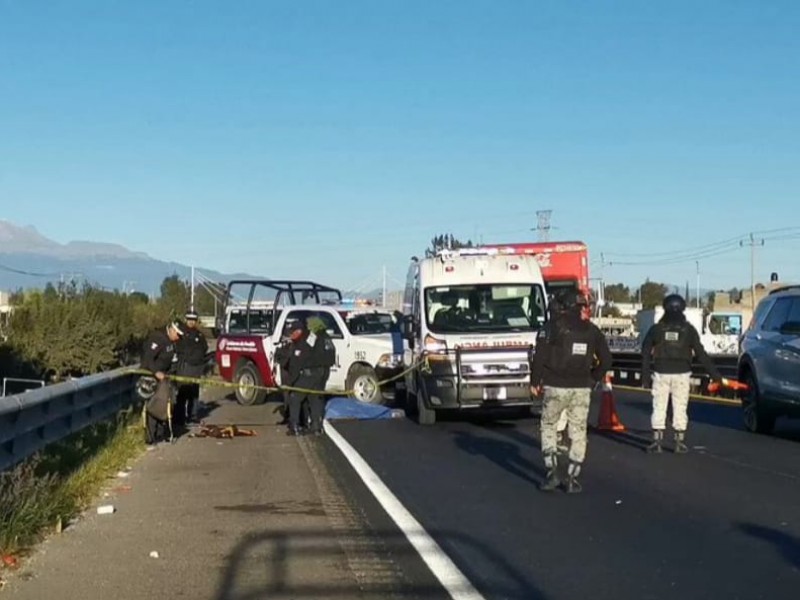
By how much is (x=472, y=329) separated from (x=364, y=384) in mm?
3855

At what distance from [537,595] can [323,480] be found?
5.52m

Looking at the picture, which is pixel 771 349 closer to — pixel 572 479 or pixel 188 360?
pixel 572 479

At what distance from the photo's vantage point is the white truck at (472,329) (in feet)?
61.2

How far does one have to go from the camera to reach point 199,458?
15039mm

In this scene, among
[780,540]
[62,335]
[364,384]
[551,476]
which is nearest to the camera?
[780,540]

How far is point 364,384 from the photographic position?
2273 cm

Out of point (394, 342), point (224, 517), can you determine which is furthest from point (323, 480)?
point (394, 342)

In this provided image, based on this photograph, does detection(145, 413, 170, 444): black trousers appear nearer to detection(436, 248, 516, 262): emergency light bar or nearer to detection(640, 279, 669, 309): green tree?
detection(436, 248, 516, 262): emergency light bar

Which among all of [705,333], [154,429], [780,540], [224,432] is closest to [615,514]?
[780,540]

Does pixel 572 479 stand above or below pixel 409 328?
below

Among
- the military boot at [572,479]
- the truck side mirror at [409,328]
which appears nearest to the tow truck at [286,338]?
the truck side mirror at [409,328]

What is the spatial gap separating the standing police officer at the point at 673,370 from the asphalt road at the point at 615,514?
0.40 m

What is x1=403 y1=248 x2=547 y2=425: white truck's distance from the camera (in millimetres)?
18641

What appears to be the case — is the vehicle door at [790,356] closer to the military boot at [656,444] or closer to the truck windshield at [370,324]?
the military boot at [656,444]
